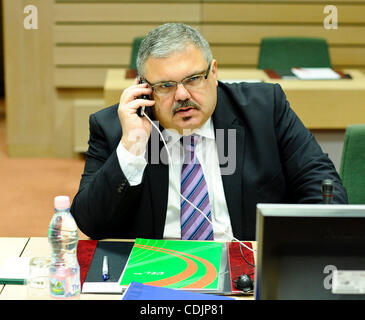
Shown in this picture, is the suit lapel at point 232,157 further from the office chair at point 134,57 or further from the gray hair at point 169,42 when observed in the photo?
the office chair at point 134,57

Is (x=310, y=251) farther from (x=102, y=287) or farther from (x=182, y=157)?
(x=182, y=157)

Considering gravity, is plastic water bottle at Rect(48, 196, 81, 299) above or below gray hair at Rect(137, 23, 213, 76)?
below

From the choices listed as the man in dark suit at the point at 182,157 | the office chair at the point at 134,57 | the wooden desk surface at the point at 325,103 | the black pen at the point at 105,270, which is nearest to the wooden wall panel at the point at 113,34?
the office chair at the point at 134,57

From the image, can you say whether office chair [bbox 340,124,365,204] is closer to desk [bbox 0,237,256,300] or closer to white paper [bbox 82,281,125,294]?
desk [bbox 0,237,256,300]

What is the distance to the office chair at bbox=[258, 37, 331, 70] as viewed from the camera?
476 cm

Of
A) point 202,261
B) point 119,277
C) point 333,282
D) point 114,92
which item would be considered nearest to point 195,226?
point 202,261

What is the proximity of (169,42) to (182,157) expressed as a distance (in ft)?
1.30

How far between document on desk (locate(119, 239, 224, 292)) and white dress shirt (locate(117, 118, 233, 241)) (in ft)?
0.71

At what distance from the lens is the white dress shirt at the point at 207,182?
7.08ft

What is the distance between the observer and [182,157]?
2.20 m

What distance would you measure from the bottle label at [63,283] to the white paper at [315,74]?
311 cm

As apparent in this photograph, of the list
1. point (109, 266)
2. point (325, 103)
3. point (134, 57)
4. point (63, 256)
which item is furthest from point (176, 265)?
point (134, 57)

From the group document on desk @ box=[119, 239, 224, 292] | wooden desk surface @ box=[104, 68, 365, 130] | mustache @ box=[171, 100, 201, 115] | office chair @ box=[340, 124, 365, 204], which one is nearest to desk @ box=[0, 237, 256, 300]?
document on desk @ box=[119, 239, 224, 292]

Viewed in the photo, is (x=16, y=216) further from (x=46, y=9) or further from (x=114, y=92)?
(x=46, y=9)
